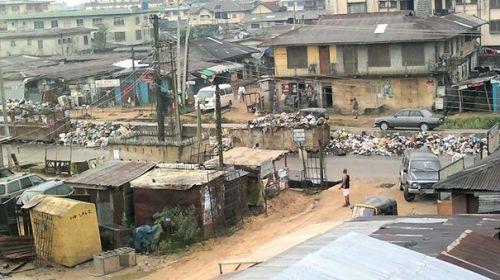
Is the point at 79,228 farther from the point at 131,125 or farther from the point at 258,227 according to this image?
the point at 131,125

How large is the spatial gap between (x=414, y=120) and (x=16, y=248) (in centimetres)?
2107

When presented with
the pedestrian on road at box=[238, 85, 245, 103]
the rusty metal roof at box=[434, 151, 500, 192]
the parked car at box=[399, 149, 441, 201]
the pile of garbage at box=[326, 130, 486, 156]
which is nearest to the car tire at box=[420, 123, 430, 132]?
the pile of garbage at box=[326, 130, 486, 156]

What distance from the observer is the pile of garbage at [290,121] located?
1336 inches

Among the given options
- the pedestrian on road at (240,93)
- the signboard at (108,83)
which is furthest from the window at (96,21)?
the pedestrian on road at (240,93)

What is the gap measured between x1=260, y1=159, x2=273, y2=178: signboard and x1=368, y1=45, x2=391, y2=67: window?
17.9m

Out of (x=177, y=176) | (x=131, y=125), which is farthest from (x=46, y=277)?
(x=131, y=125)

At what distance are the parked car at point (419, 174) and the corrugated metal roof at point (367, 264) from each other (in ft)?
39.4

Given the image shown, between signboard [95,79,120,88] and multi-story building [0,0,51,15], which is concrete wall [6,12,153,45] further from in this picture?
signboard [95,79,120,88]

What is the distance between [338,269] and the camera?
10195 millimetres

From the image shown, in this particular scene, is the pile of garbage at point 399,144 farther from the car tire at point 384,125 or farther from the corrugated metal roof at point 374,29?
the corrugated metal roof at point 374,29

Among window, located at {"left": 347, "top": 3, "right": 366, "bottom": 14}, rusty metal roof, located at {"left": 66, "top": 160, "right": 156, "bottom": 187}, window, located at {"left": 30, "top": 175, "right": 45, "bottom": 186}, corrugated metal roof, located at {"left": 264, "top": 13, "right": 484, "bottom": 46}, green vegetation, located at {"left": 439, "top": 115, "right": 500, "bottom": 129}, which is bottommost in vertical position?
green vegetation, located at {"left": 439, "top": 115, "right": 500, "bottom": 129}

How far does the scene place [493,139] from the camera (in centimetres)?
2673

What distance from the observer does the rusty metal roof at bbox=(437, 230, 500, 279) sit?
452 inches

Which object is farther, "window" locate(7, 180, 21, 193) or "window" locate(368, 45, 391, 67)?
"window" locate(368, 45, 391, 67)
